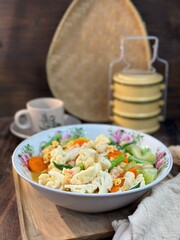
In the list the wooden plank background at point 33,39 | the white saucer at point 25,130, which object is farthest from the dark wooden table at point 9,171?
the wooden plank background at point 33,39

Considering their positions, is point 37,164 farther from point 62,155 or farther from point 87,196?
point 87,196

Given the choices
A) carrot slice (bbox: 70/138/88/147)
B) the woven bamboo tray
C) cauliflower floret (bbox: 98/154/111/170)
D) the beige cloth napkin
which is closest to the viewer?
the beige cloth napkin

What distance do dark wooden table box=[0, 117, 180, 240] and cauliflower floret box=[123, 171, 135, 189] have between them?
20cm

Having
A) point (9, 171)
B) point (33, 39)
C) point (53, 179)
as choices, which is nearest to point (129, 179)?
point (53, 179)

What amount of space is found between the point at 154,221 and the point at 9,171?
1.34ft

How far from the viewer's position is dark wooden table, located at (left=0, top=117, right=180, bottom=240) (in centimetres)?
63

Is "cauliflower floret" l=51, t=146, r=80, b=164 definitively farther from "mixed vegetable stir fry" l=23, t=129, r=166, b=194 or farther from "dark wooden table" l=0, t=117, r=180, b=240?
"dark wooden table" l=0, t=117, r=180, b=240

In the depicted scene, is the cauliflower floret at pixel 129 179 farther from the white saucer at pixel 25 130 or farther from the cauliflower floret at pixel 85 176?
the white saucer at pixel 25 130

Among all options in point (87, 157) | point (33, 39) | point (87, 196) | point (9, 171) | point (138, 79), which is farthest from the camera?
point (33, 39)

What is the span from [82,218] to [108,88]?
60cm

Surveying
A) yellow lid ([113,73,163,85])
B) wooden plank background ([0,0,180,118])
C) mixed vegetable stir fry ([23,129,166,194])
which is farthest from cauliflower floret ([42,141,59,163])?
wooden plank background ([0,0,180,118])

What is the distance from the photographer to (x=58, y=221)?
0.63m

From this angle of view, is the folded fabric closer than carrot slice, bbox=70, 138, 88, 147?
Yes

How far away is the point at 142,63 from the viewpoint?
1127mm
